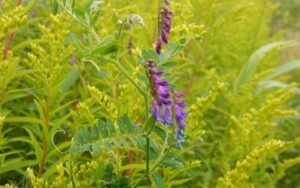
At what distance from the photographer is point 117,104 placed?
1.81 meters

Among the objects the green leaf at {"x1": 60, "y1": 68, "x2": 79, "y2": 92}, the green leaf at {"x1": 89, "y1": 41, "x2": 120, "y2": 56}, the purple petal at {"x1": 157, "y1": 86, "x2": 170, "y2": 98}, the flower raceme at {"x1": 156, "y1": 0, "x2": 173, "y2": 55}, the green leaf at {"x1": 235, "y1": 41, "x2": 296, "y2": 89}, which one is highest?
the green leaf at {"x1": 235, "y1": 41, "x2": 296, "y2": 89}

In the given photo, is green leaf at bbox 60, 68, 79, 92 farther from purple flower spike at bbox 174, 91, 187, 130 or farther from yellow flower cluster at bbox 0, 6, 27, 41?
purple flower spike at bbox 174, 91, 187, 130

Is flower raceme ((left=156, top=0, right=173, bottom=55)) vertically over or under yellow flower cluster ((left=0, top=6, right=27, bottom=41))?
under

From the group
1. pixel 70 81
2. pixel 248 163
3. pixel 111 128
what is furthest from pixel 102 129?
pixel 70 81

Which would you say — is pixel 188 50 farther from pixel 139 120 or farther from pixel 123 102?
pixel 123 102

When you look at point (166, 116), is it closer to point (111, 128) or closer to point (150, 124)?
point (150, 124)

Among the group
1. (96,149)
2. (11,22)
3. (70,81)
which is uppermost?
(70,81)

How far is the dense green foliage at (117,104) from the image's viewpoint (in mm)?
1423

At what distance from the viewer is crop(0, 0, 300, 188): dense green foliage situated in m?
1.42

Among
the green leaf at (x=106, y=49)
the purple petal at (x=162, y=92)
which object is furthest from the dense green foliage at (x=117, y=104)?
the purple petal at (x=162, y=92)

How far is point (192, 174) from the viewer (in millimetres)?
2523

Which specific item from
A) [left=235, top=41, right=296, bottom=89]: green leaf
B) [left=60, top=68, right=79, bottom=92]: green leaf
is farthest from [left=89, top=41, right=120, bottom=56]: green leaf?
[left=235, top=41, right=296, bottom=89]: green leaf

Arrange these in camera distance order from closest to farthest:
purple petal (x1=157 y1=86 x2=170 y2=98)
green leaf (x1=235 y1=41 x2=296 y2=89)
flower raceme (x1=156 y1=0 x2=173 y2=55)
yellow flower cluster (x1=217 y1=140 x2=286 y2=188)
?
1. purple petal (x1=157 y1=86 x2=170 y2=98)
2. flower raceme (x1=156 y1=0 x2=173 y2=55)
3. yellow flower cluster (x1=217 y1=140 x2=286 y2=188)
4. green leaf (x1=235 y1=41 x2=296 y2=89)

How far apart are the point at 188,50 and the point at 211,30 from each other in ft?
1.41
